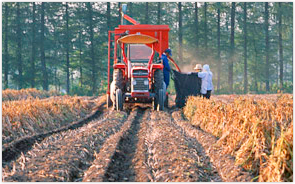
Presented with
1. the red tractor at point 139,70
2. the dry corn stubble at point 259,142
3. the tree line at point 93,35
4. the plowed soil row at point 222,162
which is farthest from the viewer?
the tree line at point 93,35

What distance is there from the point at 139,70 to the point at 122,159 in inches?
281

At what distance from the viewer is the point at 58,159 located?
5.68m

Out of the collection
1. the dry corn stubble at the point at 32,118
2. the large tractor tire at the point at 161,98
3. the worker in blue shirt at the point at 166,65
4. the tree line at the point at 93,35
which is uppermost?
the tree line at the point at 93,35

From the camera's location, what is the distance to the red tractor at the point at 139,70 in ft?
42.3

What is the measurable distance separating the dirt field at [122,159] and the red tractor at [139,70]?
185 inches

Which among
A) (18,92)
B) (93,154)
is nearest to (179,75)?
(93,154)

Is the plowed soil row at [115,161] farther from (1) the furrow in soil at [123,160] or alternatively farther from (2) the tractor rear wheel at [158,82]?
(2) the tractor rear wheel at [158,82]

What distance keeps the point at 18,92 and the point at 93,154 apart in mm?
16876

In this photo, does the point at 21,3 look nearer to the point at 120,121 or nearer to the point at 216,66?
the point at 216,66

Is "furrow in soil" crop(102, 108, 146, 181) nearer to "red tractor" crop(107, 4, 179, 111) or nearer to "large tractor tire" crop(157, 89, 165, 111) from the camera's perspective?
"red tractor" crop(107, 4, 179, 111)

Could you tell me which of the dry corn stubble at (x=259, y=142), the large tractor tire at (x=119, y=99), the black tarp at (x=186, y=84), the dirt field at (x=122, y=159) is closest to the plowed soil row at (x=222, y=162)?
the dirt field at (x=122, y=159)

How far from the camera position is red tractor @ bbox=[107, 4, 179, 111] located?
1289 cm

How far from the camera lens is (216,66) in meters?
37.9

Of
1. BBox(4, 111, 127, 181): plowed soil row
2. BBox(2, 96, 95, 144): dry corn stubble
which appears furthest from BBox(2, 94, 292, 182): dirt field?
BBox(2, 96, 95, 144): dry corn stubble
